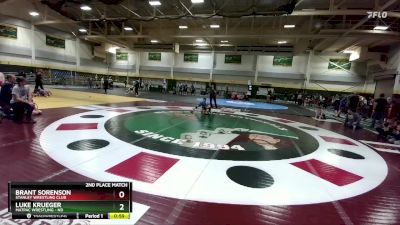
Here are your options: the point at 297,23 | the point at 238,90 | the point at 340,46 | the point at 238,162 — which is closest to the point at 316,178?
the point at 238,162

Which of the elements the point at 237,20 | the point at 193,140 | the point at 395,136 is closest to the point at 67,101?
the point at 193,140

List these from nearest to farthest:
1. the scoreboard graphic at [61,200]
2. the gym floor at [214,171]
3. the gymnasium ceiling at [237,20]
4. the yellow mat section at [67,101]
Answer: the scoreboard graphic at [61,200], the gym floor at [214,171], the yellow mat section at [67,101], the gymnasium ceiling at [237,20]

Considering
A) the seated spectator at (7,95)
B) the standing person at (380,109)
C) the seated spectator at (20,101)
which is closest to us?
the seated spectator at (20,101)

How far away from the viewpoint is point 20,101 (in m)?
5.56

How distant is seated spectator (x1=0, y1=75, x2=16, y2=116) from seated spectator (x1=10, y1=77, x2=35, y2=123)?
0.39 metres

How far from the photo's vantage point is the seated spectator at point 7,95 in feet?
19.2

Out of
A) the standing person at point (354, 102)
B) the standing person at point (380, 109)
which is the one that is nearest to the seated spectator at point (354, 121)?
the standing person at point (354, 102)

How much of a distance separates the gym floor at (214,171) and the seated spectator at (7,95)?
108 cm

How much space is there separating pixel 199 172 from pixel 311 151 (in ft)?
9.61

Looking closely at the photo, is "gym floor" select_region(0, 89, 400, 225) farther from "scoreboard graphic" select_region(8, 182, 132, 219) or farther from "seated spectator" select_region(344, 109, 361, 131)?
"seated spectator" select_region(344, 109, 361, 131)

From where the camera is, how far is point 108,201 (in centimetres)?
168

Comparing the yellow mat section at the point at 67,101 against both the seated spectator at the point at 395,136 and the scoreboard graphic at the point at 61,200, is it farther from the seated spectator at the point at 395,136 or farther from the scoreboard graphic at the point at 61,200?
the seated spectator at the point at 395,136

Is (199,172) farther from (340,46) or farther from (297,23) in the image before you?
(340,46)

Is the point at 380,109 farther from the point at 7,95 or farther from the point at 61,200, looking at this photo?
the point at 7,95
